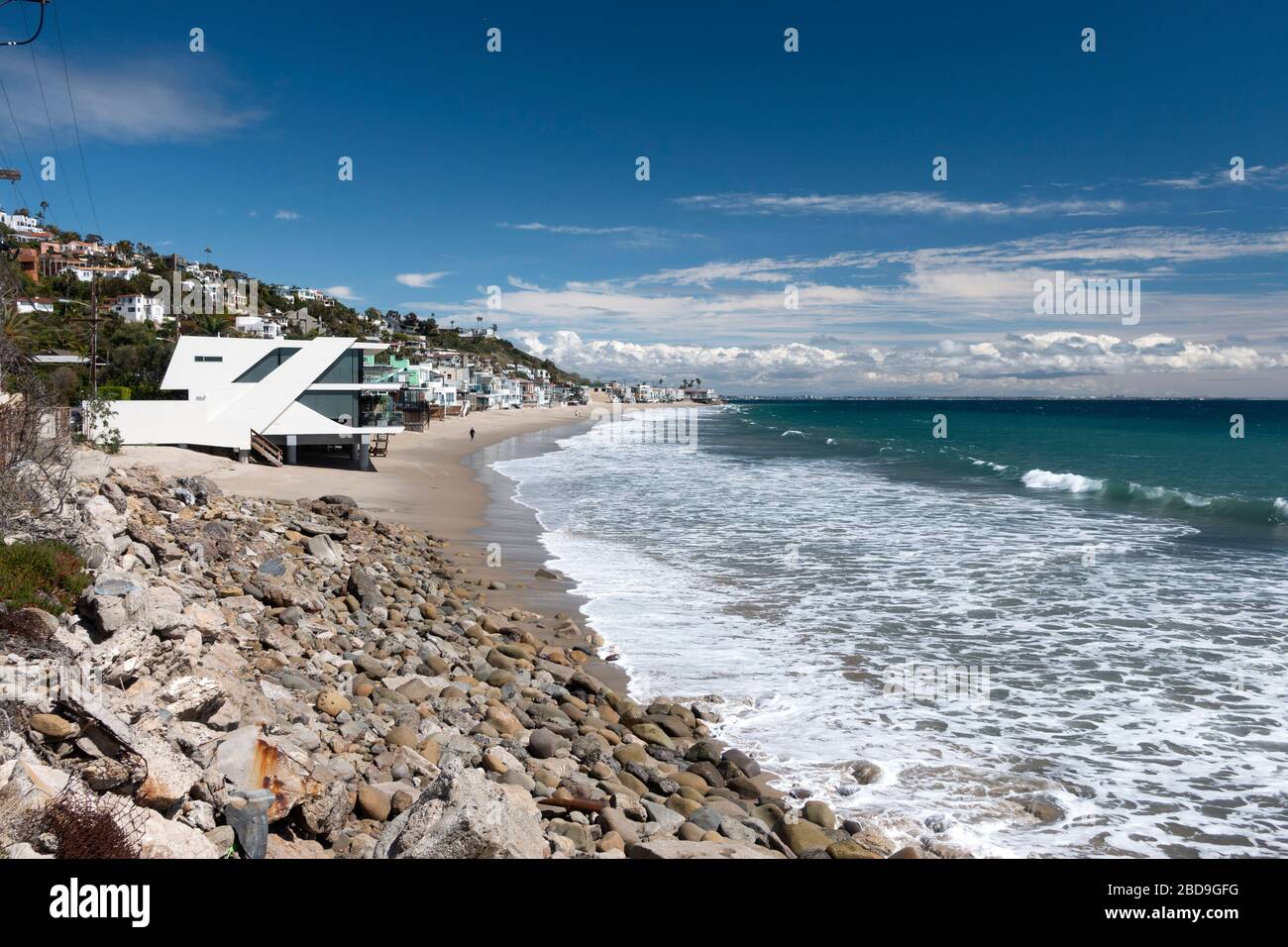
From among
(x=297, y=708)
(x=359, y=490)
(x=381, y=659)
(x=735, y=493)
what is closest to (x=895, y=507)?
(x=735, y=493)

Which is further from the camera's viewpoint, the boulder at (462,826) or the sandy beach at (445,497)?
the sandy beach at (445,497)

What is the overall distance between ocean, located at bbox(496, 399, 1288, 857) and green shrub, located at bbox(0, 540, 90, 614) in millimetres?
7038

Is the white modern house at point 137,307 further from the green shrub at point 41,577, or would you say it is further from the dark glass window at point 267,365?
the green shrub at point 41,577

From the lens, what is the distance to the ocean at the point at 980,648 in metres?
8.68

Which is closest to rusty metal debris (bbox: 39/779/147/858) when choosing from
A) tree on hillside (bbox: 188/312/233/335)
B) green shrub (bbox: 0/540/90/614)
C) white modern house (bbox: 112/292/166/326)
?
green shrub (bbox: 0/540/90/614)

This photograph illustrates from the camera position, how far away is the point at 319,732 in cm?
788

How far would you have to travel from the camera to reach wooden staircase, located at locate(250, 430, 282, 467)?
1307 inches

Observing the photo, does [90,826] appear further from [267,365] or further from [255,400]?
[267,365]

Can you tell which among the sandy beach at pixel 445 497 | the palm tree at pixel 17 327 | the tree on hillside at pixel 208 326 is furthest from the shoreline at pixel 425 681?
the tree on hillside at pixel 208 326

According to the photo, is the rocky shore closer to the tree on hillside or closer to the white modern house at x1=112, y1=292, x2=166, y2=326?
the tree on hillside

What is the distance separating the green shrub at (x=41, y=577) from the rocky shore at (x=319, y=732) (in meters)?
0.21

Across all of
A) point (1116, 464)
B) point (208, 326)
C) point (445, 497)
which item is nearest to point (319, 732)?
point (445, 497)

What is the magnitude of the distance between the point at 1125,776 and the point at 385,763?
8.26 m

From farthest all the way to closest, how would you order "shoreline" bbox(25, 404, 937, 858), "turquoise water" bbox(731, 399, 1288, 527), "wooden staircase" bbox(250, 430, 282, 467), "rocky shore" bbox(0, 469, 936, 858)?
"turquoise water" bbox(731, 399, 1288, 527) < "wooden staircase" bbox(250, 430, 282, 467) < "shoreline" bbox(25, 404, 937, 858) < "rocky shore" bbox(0, 469, 936, 858)
